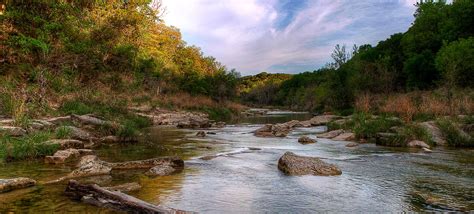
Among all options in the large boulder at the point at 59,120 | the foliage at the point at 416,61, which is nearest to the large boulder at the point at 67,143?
the large boulder at the point at 59,120

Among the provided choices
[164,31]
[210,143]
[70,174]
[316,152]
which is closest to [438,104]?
[316,152]

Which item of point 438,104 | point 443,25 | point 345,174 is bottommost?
point 345,174

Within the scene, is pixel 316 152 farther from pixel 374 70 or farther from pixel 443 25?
pixel 443 25

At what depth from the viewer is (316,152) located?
60.5 feet

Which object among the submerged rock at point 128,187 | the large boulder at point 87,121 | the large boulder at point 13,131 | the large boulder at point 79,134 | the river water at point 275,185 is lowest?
the river water at point 275,185

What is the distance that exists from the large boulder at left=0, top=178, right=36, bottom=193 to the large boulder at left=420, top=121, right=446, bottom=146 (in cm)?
1904

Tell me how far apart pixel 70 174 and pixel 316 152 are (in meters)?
11.1

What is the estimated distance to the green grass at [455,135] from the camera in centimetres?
2028

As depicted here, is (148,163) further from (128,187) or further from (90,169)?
(128,187)

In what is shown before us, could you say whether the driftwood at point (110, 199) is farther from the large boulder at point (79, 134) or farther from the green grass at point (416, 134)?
the green grass at point (416, 134)

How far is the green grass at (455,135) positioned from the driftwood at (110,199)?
59.5ft

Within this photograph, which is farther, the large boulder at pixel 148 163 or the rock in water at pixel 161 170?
the large boulder at pixel 148 163

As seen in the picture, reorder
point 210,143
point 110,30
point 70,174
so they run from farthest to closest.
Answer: point 110,30
point 210,143
point 70,174

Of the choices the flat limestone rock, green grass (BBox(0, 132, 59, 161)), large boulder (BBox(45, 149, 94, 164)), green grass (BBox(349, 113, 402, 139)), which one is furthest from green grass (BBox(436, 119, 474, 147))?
green grass (BBox(0, 132, 59, 161))
